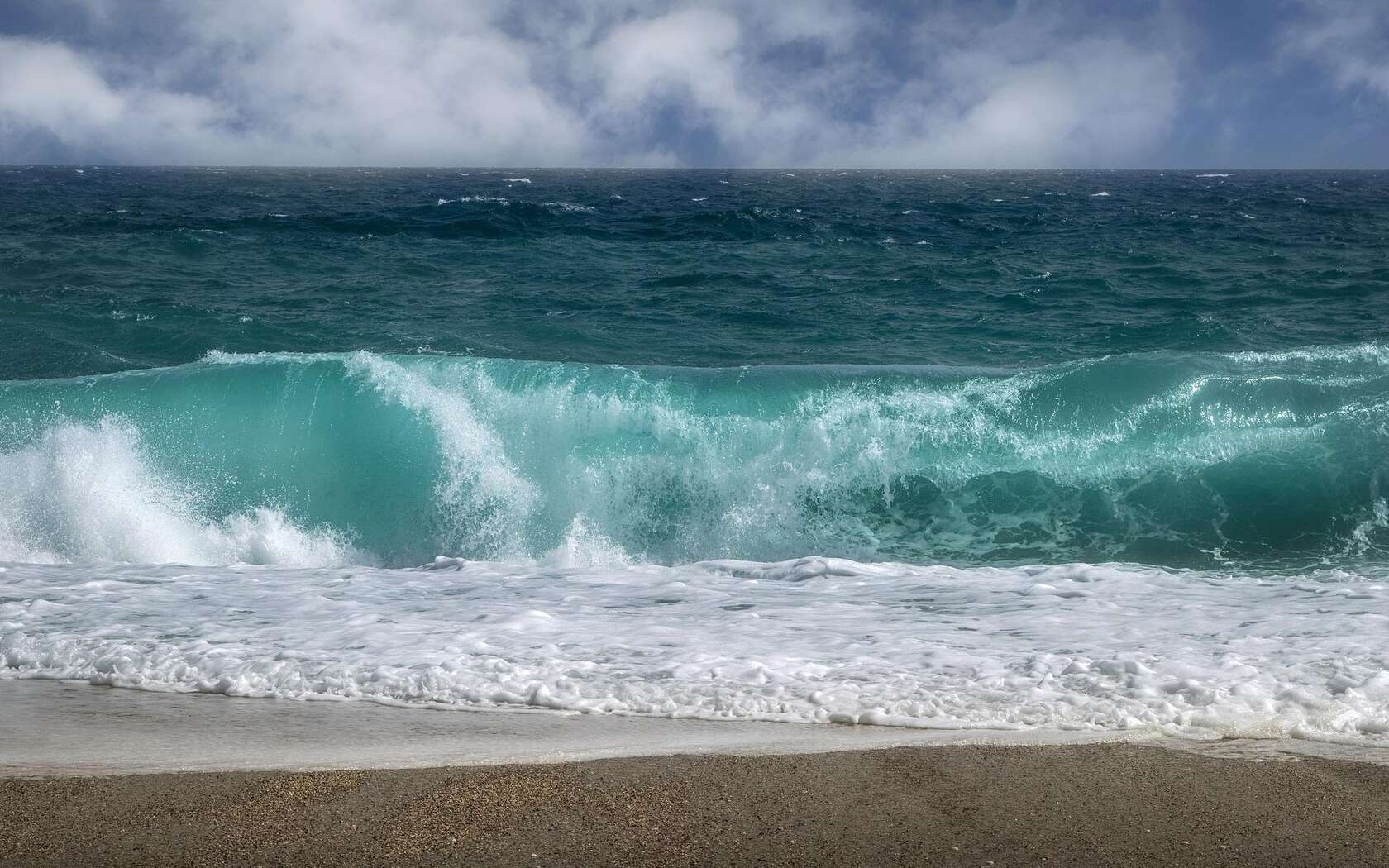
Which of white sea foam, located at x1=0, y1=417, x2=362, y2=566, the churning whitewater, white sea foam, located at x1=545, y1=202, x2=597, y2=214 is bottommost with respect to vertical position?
white sea foam, located at x1=0, y1=417, x2=362, y2=566

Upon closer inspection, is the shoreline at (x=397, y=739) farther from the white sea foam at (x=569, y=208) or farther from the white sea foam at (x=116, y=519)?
the white sea foam at (x=569, y=208)

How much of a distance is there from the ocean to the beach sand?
0.35m

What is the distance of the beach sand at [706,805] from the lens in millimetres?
2738

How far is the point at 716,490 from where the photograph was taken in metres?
8.23

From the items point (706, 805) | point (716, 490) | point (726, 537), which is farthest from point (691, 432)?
point (706, 805)

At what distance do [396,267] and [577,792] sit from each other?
17491 mm

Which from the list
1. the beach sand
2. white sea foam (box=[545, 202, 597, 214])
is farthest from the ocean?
white sea foam (box=[545, 202, 597, 214])

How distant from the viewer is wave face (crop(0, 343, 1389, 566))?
25.1ft

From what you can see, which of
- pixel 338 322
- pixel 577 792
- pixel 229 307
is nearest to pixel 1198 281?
pixel 338 322

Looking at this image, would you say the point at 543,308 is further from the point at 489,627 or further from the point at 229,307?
the point at 489,627

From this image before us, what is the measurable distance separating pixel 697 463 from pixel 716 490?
40 cm

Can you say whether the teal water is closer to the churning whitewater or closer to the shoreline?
the churning whitewater

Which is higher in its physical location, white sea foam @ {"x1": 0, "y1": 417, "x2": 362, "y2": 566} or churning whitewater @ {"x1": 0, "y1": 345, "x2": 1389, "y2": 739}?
churning whitewater @ {"x1": 0, "y1": 345, "x2": 1389, "y2": 739}

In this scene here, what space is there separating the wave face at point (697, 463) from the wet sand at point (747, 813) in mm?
4078
